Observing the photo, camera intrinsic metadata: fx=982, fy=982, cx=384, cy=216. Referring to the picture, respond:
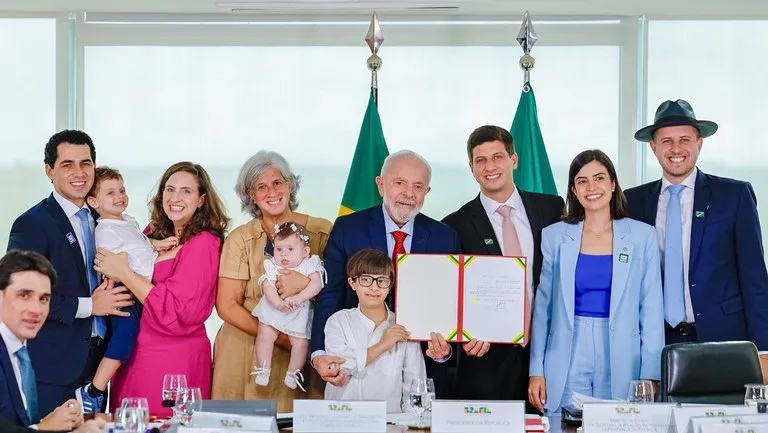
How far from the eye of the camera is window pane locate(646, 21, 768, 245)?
667 centimetres

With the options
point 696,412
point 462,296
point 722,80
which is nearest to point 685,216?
point 462,296

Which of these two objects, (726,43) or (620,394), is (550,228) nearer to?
(620,394)

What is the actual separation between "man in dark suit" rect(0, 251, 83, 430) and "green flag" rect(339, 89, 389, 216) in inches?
107

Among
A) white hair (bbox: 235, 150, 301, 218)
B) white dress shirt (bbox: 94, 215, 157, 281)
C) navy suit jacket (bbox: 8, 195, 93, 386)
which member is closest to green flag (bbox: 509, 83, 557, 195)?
white hair (bbox: 235, 150, 301, 218)

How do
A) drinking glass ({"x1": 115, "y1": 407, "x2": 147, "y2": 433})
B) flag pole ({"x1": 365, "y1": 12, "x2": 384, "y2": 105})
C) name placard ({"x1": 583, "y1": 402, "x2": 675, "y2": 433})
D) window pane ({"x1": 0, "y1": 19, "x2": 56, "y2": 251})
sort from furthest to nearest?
window pane ({"x1": 0, "y1": 19, "x2": 56, "y2": 251}) → flag pole ({"x1": 365, "y1": 12, "x2": 384, "y2": 105}) → name placard ({"x1": 583, "y1": 402, "x2": 675, "y2": 433}) → drinking glass ({"x1": 115, "y1": 407, "x2": 147, "y2": 433})

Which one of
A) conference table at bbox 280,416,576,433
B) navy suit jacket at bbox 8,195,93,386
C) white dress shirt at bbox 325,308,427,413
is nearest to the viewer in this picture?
conference table at bbox 280,416,576,433

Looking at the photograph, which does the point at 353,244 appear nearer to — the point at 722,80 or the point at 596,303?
the point at 596,303

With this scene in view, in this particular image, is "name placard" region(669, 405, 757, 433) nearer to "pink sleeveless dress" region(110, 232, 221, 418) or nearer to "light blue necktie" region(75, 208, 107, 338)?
"pink sleeveless dress" region(110, 232, 221, 418)

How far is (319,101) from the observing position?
669cm

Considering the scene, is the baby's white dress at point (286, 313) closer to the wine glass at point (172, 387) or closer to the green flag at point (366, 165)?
the wine glass at point (172, 387)

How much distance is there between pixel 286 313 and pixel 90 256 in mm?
1056

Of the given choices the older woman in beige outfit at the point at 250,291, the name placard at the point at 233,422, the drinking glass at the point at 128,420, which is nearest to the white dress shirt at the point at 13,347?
the drinking glass at the point at 128,420

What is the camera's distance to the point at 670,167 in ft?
16.2

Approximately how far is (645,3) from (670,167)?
1.83m
